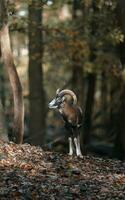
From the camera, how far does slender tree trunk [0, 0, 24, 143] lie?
1547 cm

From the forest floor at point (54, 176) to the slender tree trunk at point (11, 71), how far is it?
1.34m

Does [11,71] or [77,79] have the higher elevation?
[11,71]

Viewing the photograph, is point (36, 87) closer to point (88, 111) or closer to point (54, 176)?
point (88, 111)

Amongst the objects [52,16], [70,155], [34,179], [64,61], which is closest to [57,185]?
[34,179]

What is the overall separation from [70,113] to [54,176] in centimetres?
196

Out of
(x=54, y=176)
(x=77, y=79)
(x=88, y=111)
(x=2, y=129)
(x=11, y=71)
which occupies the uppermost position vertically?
(x=11, y=71)

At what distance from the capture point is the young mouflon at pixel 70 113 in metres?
14.0

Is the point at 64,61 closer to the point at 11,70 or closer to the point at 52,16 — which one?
the point at 11,70

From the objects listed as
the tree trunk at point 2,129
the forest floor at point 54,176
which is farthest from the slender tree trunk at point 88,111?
the forest floor at point 54,176

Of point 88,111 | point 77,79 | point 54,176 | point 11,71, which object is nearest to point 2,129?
point 11,71

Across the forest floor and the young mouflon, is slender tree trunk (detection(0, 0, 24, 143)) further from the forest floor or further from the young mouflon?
the young mouflon

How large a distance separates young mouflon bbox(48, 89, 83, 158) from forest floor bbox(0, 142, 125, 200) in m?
0.40

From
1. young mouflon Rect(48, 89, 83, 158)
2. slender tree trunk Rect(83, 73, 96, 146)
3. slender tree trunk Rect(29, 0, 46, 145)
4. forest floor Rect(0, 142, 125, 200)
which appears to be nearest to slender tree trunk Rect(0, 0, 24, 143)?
forest floor Rect(0, 142, 125, 200)

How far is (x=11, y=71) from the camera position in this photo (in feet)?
51.3
